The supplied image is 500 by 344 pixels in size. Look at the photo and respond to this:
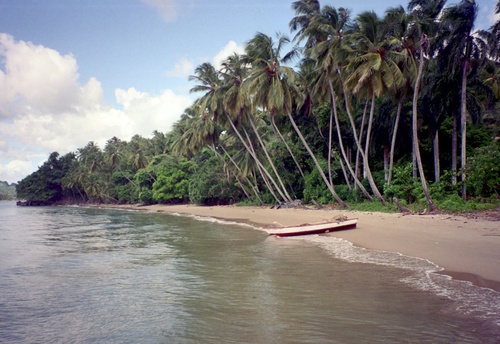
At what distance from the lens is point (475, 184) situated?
17109mm

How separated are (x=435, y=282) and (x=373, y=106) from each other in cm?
1505

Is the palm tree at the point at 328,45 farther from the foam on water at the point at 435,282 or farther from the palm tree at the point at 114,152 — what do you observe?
the palm tree at the point at 114,152

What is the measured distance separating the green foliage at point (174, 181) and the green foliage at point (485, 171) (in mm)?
35034

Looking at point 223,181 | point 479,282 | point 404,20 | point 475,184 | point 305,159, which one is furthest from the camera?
point 223,181

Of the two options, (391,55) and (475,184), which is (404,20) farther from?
(475,184)

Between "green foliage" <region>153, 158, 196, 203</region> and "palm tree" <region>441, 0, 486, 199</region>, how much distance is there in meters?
34.7

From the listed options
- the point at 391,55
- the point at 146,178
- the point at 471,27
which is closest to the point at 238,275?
the point at 391,55

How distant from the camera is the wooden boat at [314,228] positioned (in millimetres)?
14750

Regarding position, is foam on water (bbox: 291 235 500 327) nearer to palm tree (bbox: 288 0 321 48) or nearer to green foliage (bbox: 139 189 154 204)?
palm tree (bbox: 288 0 321 48)

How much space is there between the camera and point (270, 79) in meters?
24.5

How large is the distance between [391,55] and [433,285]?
16.0m

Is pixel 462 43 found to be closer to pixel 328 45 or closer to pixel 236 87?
pixel 328 45

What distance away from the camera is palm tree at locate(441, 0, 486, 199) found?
17.6m

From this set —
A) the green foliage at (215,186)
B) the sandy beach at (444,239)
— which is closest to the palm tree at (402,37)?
the sandy beach at (444,239)
